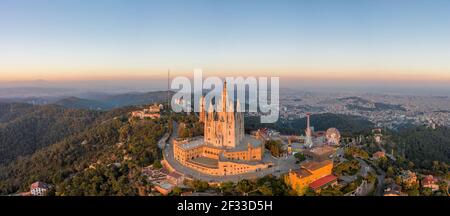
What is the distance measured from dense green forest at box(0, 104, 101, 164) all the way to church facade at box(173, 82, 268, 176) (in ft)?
73.6

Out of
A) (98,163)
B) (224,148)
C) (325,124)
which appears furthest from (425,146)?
(98,163)

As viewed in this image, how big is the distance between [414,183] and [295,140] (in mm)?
9938

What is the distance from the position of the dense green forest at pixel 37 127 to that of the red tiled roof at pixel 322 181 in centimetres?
2850

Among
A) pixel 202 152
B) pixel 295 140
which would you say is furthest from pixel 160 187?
pixel 295 140

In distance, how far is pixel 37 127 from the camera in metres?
37.8

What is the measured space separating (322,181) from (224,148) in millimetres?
4967

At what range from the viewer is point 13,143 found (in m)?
33.3

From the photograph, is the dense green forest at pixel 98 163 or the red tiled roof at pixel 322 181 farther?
the dense green forest at pixel 98 163

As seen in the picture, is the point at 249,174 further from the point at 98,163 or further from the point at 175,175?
the point at 98,163

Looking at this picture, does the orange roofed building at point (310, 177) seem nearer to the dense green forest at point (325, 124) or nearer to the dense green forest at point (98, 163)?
the dense green forest at point (98, 163)

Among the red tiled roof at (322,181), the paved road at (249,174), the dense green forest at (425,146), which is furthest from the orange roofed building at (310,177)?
the dense green forest at (425,146)

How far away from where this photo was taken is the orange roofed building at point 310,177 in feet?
41.4
